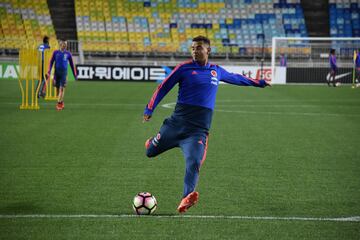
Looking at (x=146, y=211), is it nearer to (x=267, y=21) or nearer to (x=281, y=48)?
(x=281, y=48)

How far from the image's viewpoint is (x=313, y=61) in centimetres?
3622

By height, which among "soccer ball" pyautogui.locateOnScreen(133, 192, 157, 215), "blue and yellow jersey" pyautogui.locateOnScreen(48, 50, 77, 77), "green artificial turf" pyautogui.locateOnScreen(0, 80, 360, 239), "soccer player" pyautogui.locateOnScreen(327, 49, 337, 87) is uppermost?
"blue and yellow jersey" pyautogui.locateOnScreen(48, 50, 77, 77)

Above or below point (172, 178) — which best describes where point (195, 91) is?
above

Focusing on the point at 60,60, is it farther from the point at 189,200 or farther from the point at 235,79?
the point at 189,200

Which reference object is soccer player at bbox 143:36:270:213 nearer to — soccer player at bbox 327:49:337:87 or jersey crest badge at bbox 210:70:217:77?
jersey crest badge at bbox 210:70:217:77

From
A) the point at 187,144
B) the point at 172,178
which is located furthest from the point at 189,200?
the point at 172,178

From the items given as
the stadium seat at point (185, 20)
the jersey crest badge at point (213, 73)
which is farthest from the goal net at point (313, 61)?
the jersey crest badge at point (213, 73)

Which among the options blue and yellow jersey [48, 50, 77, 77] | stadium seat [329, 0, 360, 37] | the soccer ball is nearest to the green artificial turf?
the soccer ball

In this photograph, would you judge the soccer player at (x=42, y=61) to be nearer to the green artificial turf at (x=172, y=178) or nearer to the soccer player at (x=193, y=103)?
the green artificial turf at (x=172, y=178)

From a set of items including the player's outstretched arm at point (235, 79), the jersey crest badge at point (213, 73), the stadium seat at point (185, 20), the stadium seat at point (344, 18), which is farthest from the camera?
the stadium seat at point (344, 18)

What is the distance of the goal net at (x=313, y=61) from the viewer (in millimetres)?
35781

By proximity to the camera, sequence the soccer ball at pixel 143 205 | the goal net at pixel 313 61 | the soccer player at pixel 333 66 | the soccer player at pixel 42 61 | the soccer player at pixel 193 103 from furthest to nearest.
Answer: the goal net at pixel 313 61 < the soccer player at pixel 333 66 < the soccer player at pixel 42 61 < the soccer player at pixel 193 103 < the soccer ball at pixel 143 205

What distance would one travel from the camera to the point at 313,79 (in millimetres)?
36438

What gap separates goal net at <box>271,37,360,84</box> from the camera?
35781 millimetres
